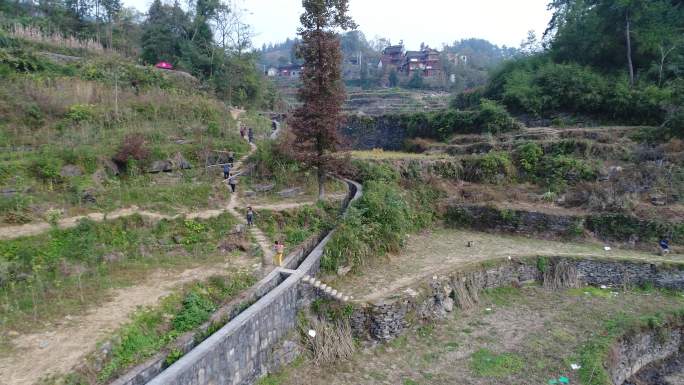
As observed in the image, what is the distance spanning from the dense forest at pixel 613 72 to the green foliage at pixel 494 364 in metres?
17.3

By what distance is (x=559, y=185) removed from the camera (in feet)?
55.9

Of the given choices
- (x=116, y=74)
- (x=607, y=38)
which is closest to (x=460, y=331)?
(x=116, y=74)

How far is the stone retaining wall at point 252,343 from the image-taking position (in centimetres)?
623

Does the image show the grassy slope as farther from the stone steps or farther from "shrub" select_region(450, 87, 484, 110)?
"shrub" select_region(450, 87, 484, 110)

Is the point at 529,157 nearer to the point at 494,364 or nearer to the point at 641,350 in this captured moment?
the point at 641,350

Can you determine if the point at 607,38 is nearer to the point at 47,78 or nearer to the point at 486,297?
the point at 486,297

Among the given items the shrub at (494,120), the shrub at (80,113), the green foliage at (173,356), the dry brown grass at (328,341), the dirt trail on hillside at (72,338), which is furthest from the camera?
the shrub at (494,120)

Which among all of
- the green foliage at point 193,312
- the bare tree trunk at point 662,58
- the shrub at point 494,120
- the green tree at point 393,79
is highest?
the green tree at point 393,79

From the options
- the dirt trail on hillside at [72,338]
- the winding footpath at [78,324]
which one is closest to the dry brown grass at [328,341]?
the winding footpath at [78,324]

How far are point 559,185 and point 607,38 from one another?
13.7 m

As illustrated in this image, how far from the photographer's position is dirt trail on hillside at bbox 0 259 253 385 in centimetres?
587

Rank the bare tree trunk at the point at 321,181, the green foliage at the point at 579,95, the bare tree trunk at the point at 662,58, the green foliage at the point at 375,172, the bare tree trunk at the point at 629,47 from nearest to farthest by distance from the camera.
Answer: the bare tree trunk at the point at 321,181 → the green foliage at the point at 375,172 → the green foliage at the point at 579,95 → the bare tree trunk at the point at 662,58 → the bare tree trunk at the point at 629,47

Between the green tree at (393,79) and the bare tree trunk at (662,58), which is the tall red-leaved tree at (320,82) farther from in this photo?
the green tree at (393,79)

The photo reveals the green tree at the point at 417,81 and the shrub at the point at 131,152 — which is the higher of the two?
the green tree at the point at 417,81
